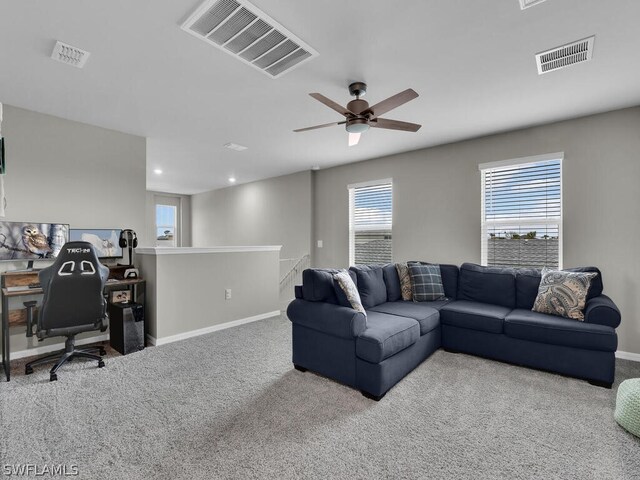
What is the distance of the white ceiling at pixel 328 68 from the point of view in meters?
2.02

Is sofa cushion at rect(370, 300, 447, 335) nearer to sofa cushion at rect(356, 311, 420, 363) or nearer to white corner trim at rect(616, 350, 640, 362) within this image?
sofa cushion at rect(356, 311, 420, 363)

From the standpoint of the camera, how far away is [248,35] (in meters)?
2.19

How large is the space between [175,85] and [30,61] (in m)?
1.05

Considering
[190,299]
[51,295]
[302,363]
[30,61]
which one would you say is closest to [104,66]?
[30,61]

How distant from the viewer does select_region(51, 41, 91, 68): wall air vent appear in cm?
235

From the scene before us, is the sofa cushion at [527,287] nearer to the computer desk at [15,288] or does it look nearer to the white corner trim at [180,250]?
the white corner trim at [180,250]

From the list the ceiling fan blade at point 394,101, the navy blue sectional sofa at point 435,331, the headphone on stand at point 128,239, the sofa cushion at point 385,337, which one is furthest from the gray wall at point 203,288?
the ceiling fan blade at point 394,101

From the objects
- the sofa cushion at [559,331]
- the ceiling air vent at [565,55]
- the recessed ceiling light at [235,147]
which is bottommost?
the sofa cushion at [559,331]

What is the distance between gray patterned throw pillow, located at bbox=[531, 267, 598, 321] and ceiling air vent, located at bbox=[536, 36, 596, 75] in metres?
1.94

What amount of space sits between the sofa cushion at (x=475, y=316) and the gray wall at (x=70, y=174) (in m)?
4.08

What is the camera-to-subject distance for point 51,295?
284cm

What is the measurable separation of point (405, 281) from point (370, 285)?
2.26 ft

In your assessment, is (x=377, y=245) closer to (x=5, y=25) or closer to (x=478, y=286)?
(x=478, y=286)

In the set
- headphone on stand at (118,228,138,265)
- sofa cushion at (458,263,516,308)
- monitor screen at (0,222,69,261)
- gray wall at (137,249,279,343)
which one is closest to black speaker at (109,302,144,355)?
gray wall at (137,249,279,343)
